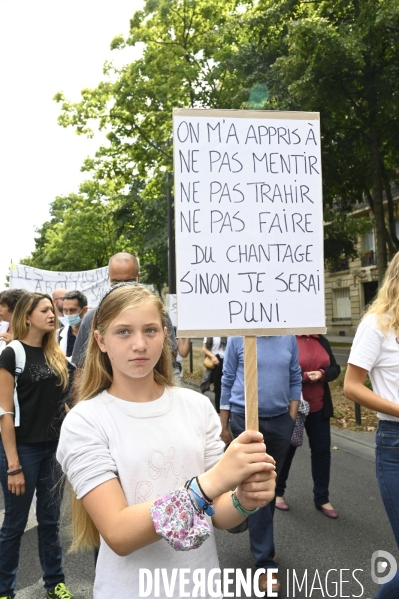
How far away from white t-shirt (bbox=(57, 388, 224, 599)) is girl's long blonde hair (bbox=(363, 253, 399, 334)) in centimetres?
122

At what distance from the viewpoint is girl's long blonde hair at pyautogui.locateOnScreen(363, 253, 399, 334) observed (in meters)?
2.65

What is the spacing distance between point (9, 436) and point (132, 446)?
182cm

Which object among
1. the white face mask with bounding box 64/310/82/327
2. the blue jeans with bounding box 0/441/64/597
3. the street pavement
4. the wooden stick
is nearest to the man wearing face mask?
the white face mask with bounding box 64/310/82/327

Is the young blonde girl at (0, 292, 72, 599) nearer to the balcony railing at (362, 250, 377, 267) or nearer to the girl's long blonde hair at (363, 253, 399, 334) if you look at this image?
the girl's long blonde hair at (363, 253, 399, 334)

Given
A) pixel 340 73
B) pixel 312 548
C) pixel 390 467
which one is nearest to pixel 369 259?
pixel 340 73

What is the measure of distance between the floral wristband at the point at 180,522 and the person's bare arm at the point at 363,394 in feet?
4.26

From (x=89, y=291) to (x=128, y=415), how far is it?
940 cm

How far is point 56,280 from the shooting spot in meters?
10.7

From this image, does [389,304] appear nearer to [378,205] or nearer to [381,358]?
[381,358]

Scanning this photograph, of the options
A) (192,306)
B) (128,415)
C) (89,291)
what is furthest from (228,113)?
(89,291)

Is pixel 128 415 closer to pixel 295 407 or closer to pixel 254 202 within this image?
pixel 254 202

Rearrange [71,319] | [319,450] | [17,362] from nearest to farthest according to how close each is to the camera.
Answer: [17,362] → [319,450] → [71,319]

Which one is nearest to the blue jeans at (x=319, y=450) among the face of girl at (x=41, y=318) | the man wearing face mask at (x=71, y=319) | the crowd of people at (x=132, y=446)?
the crowd of people at (x=132, y=446)

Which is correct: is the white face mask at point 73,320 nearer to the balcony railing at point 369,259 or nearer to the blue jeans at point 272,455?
the blue jeans at point 272,455
